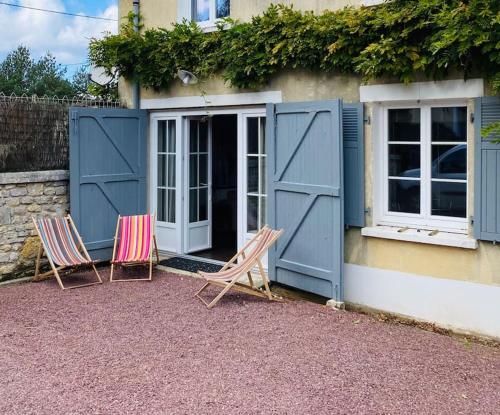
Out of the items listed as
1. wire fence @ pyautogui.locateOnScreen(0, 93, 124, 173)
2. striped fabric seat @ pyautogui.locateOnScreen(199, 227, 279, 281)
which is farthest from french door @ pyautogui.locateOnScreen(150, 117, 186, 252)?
striped fabric seat @ pyautogui.locateOnScreen(199, 227, 279, 281)

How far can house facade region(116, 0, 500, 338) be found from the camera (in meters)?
6.19

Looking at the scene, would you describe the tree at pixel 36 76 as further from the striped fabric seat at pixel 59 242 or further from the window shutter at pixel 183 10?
the striped fabric seat at pixel 59 242

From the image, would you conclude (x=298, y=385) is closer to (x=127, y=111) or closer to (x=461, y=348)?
(x=461, y=348)

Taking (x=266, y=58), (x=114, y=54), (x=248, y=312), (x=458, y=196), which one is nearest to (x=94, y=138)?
(x=114, y=54)

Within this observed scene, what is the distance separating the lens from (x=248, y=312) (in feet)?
22.5

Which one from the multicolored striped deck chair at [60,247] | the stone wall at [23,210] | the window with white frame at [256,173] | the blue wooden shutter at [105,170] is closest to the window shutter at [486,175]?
the window with white frame at [256,173]

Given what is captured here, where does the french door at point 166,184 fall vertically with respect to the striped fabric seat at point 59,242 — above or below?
above

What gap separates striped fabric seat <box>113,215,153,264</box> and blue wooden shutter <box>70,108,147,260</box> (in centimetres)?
48

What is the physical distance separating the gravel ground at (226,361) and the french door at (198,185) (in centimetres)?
249

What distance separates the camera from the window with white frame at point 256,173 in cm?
841

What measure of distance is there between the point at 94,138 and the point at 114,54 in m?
1.49

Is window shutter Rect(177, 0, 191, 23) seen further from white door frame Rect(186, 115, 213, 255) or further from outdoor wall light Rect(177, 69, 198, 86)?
white door frame Rect(186, 115, 213, 255)

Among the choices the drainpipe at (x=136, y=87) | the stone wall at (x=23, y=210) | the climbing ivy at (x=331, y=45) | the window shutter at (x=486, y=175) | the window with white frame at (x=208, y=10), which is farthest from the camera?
the drainpipe at (x=136, y=87)

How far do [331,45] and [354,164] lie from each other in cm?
143
